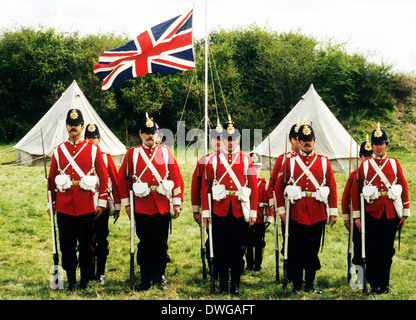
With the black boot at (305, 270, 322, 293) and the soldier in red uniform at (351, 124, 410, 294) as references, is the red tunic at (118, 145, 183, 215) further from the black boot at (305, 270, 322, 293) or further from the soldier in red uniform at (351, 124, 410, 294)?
the soldier in red uniform at (351, 124, 410, 294)

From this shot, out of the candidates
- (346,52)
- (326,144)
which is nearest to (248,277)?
(326,144)

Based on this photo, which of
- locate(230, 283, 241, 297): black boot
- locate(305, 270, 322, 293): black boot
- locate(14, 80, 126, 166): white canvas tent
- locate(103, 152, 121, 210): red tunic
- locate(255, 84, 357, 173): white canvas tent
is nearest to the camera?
locate(230, 283, 241, 297): black boot

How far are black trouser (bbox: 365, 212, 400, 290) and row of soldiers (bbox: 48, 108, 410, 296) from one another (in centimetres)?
1

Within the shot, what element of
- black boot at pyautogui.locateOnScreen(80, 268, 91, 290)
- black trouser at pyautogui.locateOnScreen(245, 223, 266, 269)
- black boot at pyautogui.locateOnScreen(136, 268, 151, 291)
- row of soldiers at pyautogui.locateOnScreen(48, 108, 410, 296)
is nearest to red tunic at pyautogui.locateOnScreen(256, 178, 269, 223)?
black trouser at pyautogui.locateOnScreen(245, 223, 266, 269)

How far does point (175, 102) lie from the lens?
28.8 meters

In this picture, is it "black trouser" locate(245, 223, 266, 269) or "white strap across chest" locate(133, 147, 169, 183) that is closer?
"white strap across chest" locate(133, 147, 169, 183)

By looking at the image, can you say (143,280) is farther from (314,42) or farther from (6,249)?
(314,42)

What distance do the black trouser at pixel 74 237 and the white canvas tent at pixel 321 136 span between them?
35.5 feet

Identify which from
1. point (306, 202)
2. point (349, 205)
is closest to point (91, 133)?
point (306, 202)

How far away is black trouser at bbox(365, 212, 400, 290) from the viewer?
4.93 m

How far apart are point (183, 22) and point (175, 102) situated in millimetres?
22027

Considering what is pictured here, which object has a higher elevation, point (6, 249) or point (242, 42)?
point (242, 42)

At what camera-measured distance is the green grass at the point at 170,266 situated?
4812 mm

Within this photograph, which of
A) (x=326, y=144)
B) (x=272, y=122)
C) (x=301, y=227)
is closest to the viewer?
(x=301, y=227)
